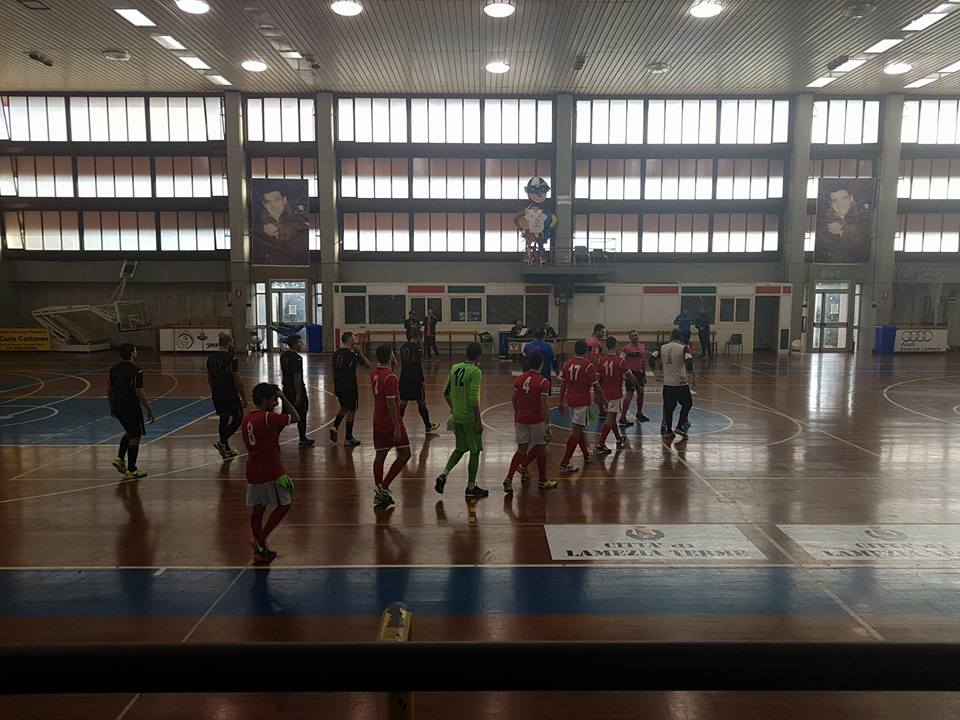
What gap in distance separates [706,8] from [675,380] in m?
15.5

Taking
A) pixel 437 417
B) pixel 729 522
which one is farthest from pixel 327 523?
pixel 437 417

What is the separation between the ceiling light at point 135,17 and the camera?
2332 centimetres

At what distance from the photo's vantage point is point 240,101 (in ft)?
113

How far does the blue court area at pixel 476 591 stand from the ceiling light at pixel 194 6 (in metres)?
21.0

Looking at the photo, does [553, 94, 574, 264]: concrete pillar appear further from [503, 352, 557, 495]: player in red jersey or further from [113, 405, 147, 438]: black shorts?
[113, 405, 147, 438]: black shorts

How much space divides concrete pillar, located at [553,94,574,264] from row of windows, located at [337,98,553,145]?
3.36 ft

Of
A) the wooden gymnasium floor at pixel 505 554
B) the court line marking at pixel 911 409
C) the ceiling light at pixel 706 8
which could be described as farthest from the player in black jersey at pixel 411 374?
the ceiling light at pixel 706 8

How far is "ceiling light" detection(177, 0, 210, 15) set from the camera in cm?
2231

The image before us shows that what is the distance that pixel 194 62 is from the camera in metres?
29.2

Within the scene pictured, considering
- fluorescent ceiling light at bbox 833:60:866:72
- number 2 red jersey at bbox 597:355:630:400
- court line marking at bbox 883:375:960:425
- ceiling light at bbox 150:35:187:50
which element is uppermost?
fluorescent ceiling light at bbox 833:60:866:72

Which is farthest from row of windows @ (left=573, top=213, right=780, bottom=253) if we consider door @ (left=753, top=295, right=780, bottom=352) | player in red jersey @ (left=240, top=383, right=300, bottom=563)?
player in red jersey @ (left=240, top=383, right=300, bottom=563)

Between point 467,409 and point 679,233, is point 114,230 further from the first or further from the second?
point 467,409

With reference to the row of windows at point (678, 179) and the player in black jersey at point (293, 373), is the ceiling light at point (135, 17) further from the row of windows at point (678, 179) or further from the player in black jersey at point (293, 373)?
the row of windows at point (678, 179)

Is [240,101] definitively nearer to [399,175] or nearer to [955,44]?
[399,175]
